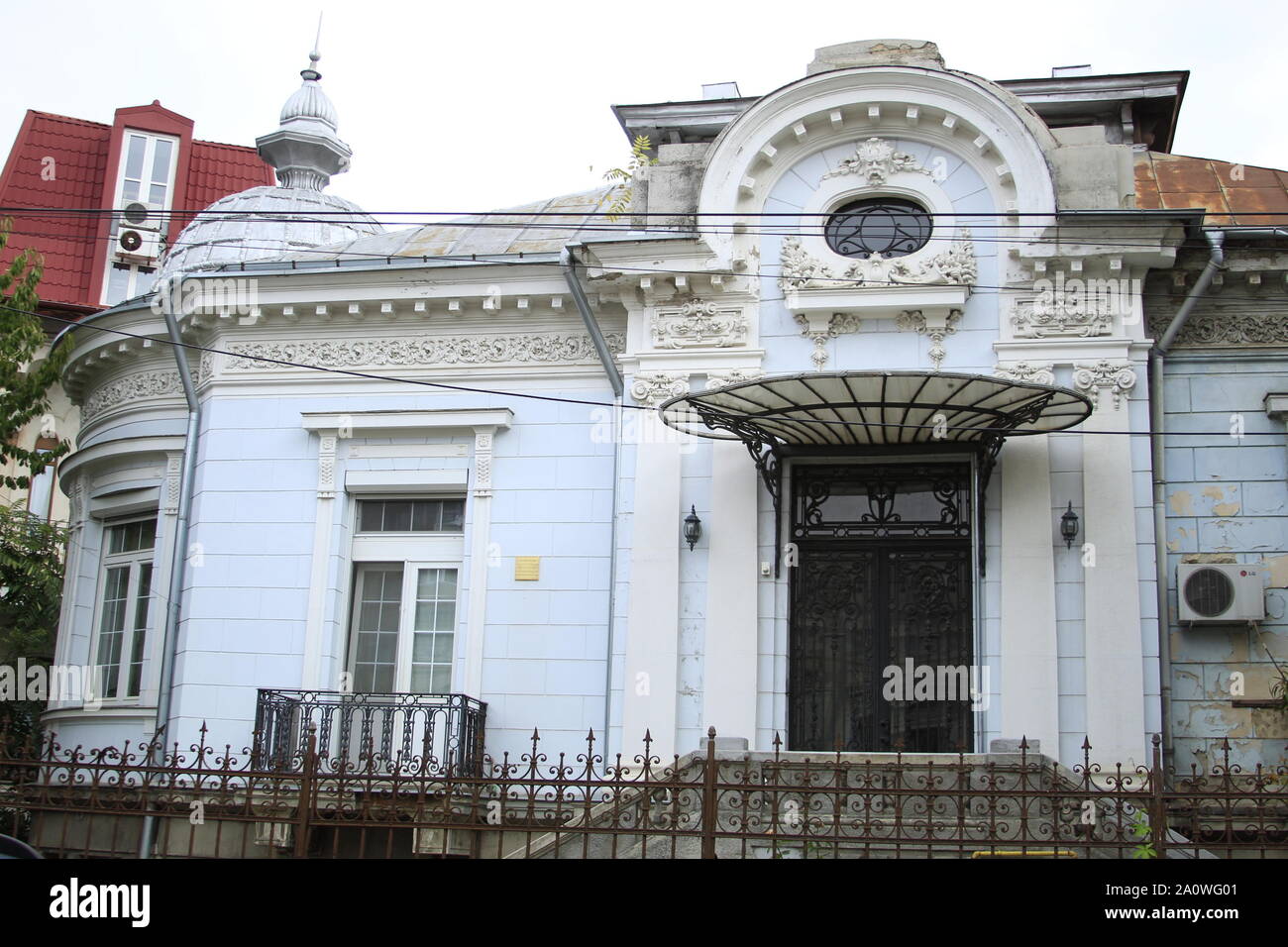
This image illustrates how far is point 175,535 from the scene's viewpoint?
43.9 ft

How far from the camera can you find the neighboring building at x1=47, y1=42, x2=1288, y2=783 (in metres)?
11.1

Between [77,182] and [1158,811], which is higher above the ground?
[77,182]

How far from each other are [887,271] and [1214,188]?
3.37m

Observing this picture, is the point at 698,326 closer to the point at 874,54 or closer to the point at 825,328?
the point at 825,328

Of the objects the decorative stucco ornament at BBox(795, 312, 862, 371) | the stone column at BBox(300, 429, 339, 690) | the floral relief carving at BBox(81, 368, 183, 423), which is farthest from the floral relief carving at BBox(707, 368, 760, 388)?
the floral relief carving at BBox(81, 368, 183, 423)

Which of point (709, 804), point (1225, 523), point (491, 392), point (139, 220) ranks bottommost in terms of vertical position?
point (709, 804)

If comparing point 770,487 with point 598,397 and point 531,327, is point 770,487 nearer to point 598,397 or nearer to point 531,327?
point 598,397

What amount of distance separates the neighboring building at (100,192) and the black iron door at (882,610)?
1710cm

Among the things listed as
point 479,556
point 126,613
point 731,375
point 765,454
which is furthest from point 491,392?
point 126,613

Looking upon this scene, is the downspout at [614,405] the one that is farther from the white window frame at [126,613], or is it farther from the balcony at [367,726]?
the white window frame at [126,613]

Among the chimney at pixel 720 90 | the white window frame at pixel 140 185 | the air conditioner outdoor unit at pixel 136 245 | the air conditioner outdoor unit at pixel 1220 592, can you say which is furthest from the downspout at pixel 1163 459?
the white window frame at pixel 140 185

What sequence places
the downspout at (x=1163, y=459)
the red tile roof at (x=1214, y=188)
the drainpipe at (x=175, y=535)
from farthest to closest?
the drainpipe at (x=175, y=535) → the red tile roof at (x=1214, y=188) → the downspout at (x=1163, y=459)

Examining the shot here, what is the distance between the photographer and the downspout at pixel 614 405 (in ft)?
39.0
